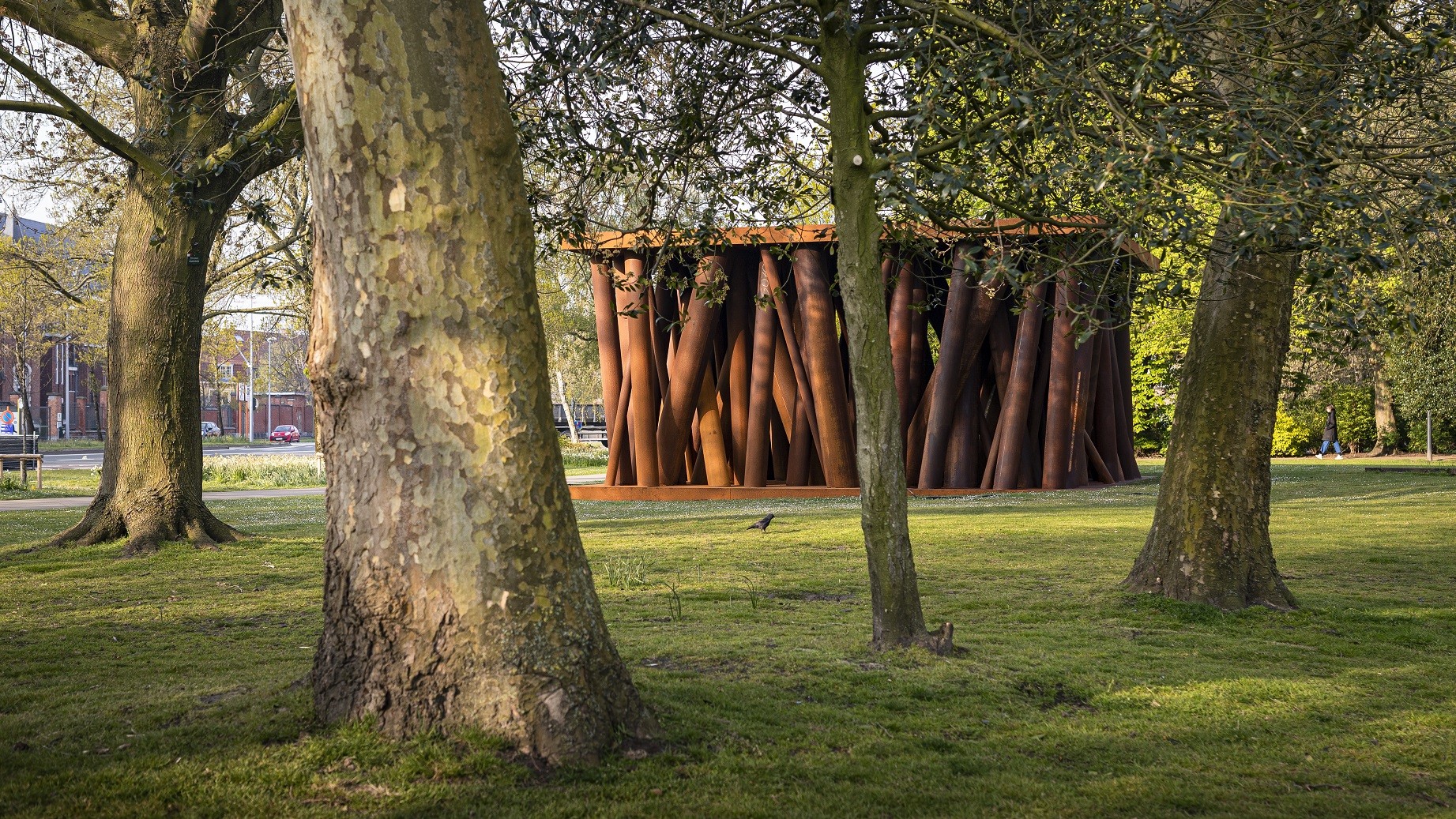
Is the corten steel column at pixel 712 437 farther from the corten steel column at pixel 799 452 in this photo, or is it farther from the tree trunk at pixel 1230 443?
the tree trunk at pixel 1230 443

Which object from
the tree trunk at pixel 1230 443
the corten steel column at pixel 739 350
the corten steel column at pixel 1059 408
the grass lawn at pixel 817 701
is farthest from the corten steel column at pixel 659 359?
the tree trunk at pixel 1230 443

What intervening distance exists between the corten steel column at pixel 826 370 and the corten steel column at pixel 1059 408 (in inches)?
153

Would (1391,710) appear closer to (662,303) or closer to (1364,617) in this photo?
(1364,617)

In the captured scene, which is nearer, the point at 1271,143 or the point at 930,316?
the point at 1271,143

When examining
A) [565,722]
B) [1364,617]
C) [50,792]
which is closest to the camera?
[50,792]

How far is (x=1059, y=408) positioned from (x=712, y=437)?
6.82 m

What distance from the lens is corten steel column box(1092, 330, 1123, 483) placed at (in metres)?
24.1

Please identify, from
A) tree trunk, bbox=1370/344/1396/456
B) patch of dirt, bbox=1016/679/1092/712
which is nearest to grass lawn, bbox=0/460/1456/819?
patch of dirt, bbox=1016/679/1092/712

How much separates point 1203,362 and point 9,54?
11.4m

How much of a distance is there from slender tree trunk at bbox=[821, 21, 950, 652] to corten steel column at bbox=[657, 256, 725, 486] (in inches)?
538

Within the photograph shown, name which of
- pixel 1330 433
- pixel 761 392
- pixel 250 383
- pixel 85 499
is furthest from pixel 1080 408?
pixel 250 383

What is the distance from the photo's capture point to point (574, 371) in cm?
4853

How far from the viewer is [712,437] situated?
2219 cm

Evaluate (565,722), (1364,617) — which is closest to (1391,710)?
(1364,617)
